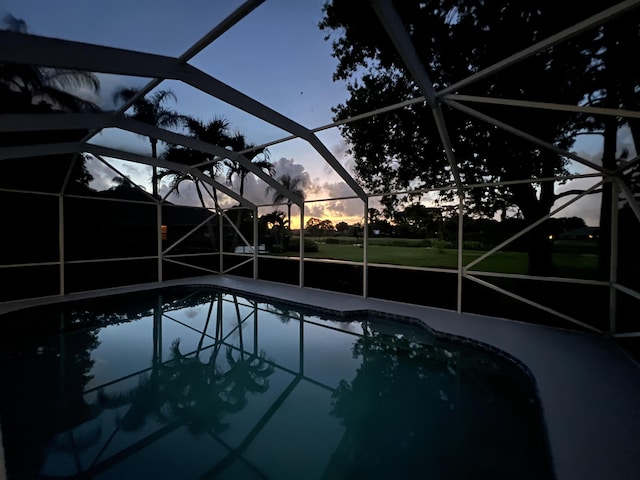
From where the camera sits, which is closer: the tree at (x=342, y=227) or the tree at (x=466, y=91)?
the tree at (x=466, y=91)

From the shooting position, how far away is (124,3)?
230cm

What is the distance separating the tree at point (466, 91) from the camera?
282cm

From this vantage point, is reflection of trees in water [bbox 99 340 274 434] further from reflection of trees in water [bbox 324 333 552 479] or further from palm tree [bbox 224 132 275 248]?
palm tree [bbox 224 132 275 248]

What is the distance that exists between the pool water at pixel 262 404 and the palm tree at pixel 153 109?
3.65 metres

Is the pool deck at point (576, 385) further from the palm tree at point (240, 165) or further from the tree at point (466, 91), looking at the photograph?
the palm tree at point (240, 165)

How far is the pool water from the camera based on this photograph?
2275 millimetres

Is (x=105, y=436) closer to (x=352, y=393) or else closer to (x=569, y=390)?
(x=352, y=393)

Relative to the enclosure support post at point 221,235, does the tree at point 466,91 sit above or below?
above

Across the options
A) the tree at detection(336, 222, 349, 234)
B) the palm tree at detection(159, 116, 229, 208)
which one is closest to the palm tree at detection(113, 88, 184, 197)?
the palm tree at detection(159, 116, 229, 208)

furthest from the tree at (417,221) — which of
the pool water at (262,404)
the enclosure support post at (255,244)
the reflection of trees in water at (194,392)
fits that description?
the reflection of trees in water at (194,392)

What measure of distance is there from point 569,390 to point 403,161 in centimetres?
502

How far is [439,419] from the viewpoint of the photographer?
286 cm

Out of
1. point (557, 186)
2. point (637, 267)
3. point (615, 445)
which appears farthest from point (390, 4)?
point (557, 186)

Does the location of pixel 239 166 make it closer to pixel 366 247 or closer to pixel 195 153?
pixel 195 153
